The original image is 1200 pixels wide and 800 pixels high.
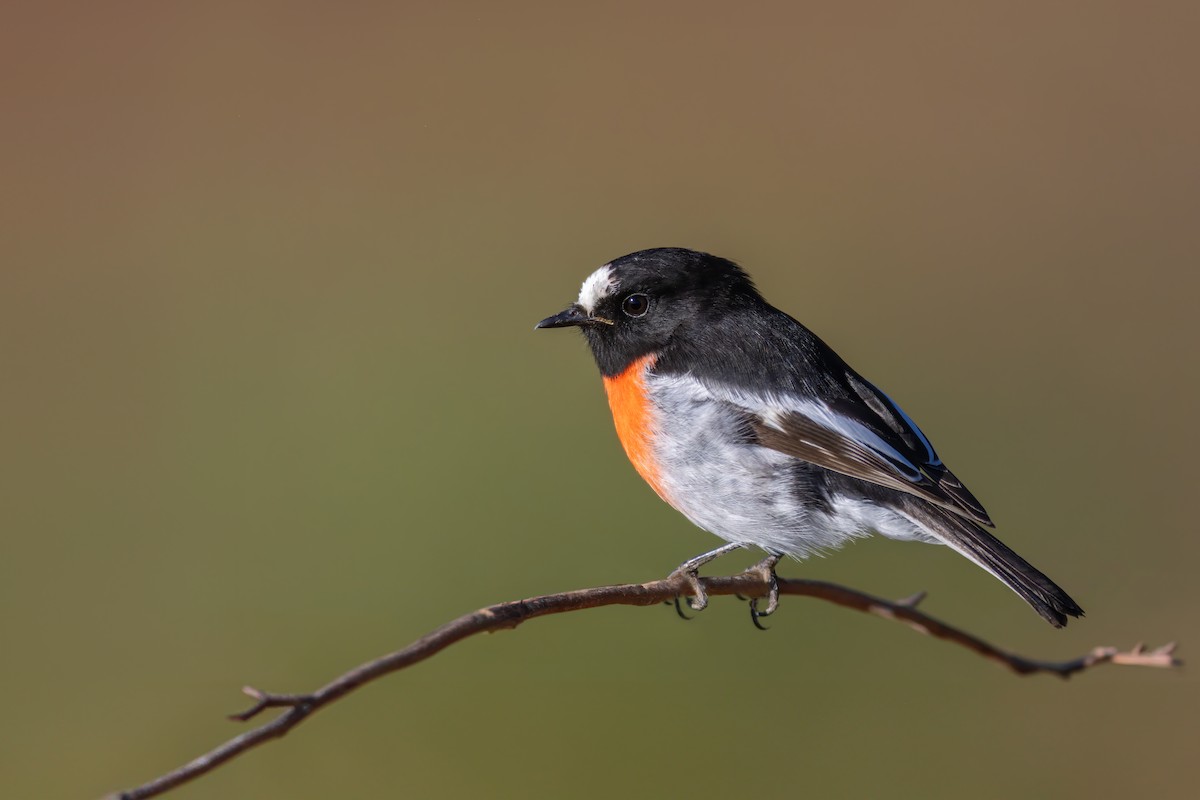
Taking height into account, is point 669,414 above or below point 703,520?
above

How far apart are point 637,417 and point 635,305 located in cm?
28

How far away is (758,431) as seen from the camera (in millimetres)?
2469

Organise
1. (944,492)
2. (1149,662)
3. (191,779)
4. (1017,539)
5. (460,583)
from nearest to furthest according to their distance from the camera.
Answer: (191,779)
(1149,662)
(944,492)
(460,583)
(1017,539)

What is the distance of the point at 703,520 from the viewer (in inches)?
99.0

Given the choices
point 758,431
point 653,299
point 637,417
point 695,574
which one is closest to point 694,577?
point 695,574

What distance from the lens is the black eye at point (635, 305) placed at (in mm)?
2686

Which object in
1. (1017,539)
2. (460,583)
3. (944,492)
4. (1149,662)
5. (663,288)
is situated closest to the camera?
(1149,662)

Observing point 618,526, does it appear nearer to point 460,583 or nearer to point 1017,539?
point 460,583

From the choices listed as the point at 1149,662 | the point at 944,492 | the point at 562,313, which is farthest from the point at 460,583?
the point at 1149,662

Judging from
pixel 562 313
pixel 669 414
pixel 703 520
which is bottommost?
pixel 703 520

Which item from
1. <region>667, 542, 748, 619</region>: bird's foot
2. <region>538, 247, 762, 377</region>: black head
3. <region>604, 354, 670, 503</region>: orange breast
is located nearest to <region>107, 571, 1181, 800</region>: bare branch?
<region>667, 542, 748, 619</region>: bird's foot

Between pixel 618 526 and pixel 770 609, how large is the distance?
6.06ft

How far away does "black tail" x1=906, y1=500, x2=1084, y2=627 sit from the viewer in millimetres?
2111

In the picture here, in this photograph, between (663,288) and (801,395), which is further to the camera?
(663,288)
